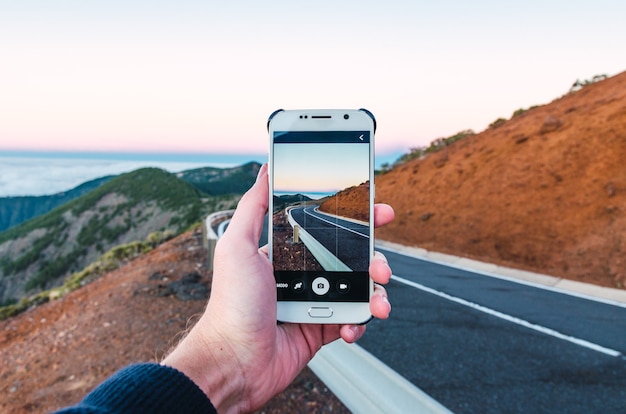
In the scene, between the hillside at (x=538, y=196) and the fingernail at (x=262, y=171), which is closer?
the fingernail at (x=262, y=171)

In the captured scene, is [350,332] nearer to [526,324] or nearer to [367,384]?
[367,384]

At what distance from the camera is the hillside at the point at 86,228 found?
83.6 metres

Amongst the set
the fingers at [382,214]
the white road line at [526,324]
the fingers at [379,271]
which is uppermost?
the fingers at [382,214]

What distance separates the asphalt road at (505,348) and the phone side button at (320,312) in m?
2.12

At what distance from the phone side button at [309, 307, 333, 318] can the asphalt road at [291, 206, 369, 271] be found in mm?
260

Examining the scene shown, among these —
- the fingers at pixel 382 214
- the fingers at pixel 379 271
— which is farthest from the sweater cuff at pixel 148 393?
the fingers at pixel 382 214

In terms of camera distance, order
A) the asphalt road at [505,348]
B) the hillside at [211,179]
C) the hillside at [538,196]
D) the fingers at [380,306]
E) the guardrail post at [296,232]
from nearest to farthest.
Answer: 1. the fingers at [380,306]
2. the guardrail post at [296,232]
3. the asphalt road at [505,348]
4. the hillside at [538,196]
5. the hillside at [211,179]

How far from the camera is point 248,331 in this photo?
217 cm

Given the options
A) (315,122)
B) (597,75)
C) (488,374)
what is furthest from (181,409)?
(597,75)

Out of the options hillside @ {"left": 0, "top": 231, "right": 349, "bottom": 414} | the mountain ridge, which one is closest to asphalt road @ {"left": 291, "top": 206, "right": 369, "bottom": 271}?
hillside @ {"left": 0, "top": 231, "right": 349, "bottom": 414}

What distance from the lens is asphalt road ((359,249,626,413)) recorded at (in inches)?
158

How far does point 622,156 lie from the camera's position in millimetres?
17188

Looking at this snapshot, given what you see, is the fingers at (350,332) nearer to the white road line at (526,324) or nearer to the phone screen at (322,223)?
the phone screen at (322,223)

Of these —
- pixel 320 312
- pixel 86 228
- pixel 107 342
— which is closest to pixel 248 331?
pixel 320 312
